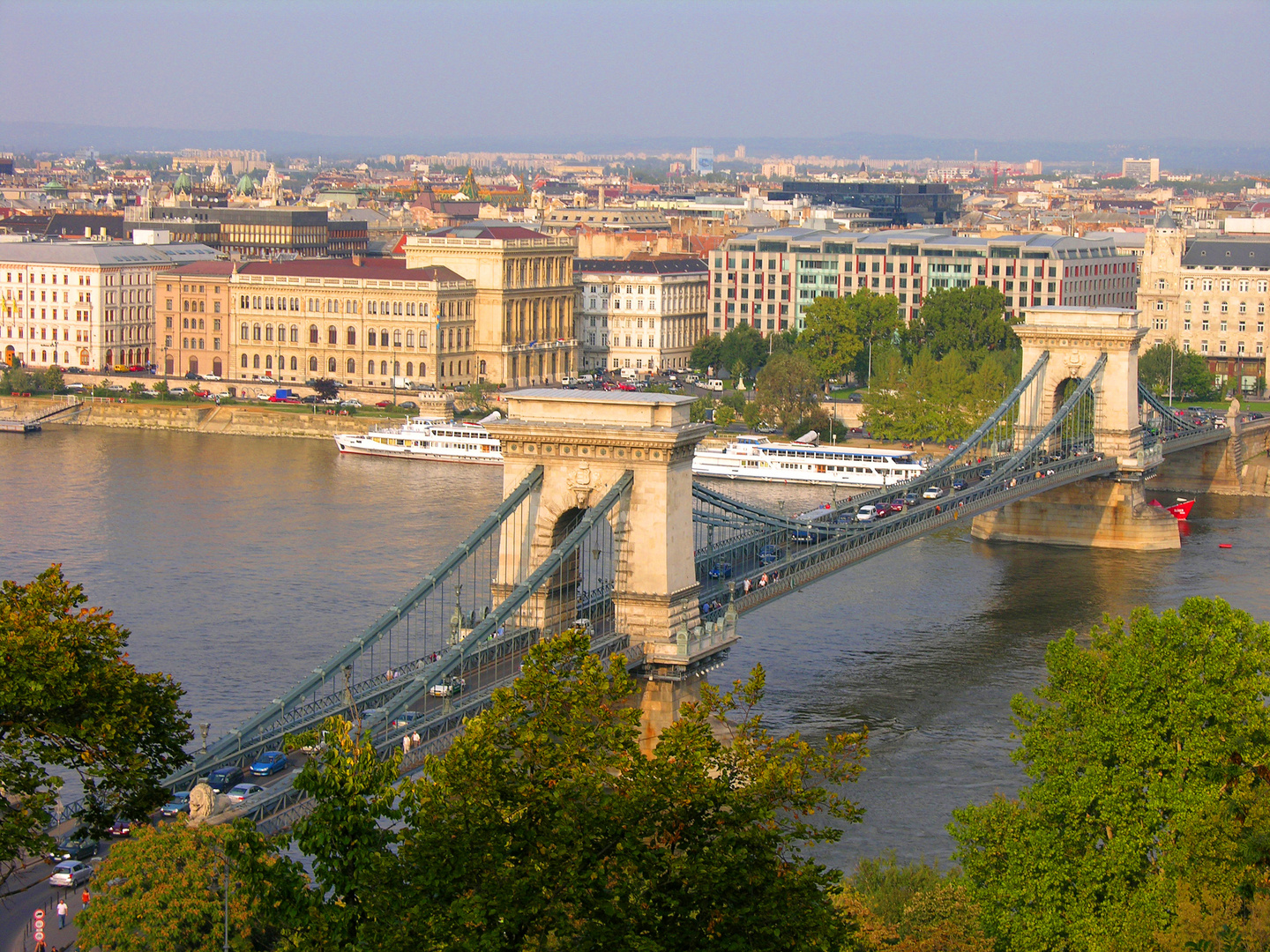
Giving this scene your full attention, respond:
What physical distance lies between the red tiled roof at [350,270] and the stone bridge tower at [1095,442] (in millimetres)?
29498

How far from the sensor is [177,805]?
21312mm

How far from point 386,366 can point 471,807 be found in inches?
2511

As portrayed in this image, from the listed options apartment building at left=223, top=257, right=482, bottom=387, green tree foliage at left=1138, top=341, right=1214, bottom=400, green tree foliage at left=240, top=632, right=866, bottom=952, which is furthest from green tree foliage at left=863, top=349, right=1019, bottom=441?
green tree foliage at left=240, top=632, right=866, bottom=952

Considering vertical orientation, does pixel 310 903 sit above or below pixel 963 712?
above

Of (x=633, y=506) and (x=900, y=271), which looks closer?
(x=633, y=506)

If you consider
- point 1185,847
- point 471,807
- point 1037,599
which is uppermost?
point 471,807

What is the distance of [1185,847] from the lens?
61.1 ft

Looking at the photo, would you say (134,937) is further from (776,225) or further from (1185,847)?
(776,225)

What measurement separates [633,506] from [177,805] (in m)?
8.19

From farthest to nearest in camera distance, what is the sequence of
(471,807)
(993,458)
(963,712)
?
1. (993,458)
2. (963,712)
3. (471,807)

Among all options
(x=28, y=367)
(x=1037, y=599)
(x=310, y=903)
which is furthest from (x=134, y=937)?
(x=28, y=367)

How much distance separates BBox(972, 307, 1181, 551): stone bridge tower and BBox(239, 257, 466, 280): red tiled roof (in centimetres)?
2950

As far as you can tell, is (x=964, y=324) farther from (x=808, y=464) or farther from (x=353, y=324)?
(x=353, y=324)

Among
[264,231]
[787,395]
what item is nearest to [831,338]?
[787,395]
